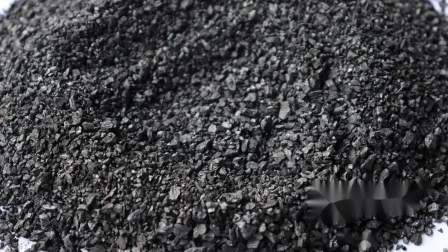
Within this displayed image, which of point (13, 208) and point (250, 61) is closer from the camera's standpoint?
point (13, 208)

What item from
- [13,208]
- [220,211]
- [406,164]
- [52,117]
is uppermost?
[52,117]

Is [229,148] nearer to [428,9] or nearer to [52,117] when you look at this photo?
[52,117]

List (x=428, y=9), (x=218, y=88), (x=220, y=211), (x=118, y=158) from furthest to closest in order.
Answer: (x=428, y=9)
(x=218, y=88)
(x=118, y=158)
(x=220, y=211)

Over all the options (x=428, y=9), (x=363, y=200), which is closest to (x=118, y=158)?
(x=363, y=200)

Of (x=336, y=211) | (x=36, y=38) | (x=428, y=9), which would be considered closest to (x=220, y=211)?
(x=336, y=211)

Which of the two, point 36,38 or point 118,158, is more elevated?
point 36,38

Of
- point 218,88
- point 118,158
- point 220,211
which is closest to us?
point 220,211
